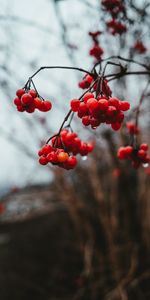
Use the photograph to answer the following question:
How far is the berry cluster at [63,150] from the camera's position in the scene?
1.41 meters

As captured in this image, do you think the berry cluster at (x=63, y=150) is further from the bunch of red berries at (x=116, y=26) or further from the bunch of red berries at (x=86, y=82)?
the bunch of red berries at (x=116, y=26)

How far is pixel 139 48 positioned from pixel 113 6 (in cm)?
74

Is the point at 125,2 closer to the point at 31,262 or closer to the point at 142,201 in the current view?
the point at 142,201

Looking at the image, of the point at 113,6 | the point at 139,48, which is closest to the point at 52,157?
the point at 113,6

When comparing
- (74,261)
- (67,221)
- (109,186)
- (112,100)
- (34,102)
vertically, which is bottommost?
(112,100)

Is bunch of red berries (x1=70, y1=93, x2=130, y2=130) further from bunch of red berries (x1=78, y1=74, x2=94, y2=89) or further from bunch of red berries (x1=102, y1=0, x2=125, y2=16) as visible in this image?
bunch of red berries (x1=102, y1=0, x2=125, y2=16)

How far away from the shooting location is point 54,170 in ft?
18.1

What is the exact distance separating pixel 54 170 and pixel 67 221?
385 cm

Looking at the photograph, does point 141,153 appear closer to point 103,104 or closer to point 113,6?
point 103,104

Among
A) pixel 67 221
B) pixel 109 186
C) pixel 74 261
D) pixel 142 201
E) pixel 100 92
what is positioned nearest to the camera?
pixel 100 92

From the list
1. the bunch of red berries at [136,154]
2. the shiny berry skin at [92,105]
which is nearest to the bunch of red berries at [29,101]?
the shiny berry skin at [92,105]

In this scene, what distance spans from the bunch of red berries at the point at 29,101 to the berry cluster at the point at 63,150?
0.19 metres

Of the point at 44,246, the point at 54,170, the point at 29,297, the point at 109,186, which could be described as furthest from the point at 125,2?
the point at 44,246

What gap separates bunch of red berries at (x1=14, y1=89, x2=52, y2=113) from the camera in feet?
4.68
